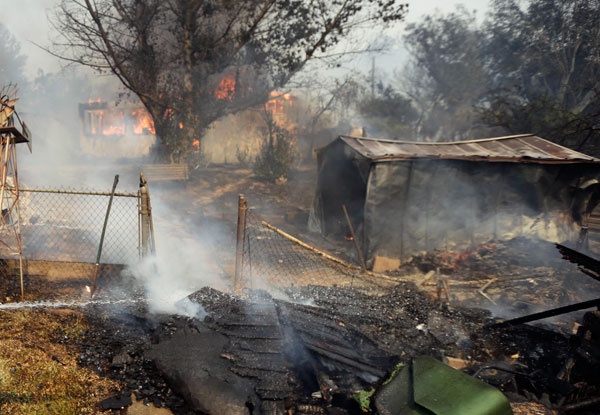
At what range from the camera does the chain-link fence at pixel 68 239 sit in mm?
6801

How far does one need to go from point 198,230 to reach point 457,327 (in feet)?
26.5

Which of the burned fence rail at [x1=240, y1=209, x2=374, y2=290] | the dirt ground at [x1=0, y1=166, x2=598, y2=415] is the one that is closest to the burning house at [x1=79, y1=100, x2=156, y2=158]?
the dirt ground at [x1=0, y1=166, x2=598, y2=415]

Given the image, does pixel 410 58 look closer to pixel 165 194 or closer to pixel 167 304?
pixel 165 194

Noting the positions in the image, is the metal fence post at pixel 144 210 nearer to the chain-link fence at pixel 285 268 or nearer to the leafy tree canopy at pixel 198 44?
the chain-link fence at pixel 285 268

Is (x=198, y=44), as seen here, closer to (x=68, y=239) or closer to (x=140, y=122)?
(x=68, y=239)

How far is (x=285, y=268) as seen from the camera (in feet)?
30.6

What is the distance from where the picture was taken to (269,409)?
3775 millimetres

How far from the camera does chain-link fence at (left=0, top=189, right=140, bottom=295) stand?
6.80 metres

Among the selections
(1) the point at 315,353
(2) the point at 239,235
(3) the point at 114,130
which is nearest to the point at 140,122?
(3) the point at 114,130

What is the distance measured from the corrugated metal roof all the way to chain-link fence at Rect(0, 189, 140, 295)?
5.94 m

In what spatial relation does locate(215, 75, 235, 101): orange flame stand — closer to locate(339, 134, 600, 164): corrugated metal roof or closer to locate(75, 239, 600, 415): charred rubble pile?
locate(339, 134, 600, 164): corrugated metal roof

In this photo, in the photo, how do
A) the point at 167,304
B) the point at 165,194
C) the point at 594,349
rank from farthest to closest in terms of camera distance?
1. the point at 165,194
2. the point at 167,304
3. the point at 594,349

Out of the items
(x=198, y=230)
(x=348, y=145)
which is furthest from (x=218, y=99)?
(x=348, y=145)

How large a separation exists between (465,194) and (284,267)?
17.2 feet
